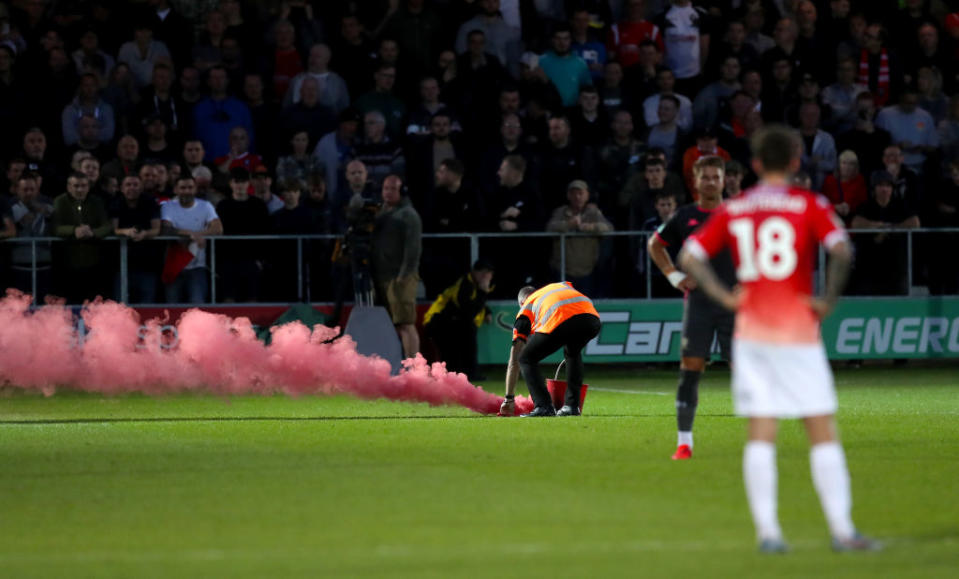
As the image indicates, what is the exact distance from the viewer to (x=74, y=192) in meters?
20.0

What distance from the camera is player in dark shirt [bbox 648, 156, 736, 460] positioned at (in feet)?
37.8

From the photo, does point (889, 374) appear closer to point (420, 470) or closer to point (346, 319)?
point (346, 319)

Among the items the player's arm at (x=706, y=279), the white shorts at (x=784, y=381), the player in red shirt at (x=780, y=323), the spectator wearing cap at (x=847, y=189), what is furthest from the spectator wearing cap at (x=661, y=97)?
the white shorts at (x=784, y=381)

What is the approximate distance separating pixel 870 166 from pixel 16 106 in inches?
491

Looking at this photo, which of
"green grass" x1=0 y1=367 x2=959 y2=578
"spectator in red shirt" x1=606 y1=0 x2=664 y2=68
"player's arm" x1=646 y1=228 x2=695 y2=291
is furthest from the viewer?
"spectator in red shirt" x1=606 y1=0 x2=664 y2=68

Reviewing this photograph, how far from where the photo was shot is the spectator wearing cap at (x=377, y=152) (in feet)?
69.2

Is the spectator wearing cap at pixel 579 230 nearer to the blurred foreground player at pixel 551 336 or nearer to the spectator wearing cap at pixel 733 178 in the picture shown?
the spectator wearing cap at pixel 733 178

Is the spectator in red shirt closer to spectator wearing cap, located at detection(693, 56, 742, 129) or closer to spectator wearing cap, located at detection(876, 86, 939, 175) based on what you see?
spectator wearing cap, located at detection(693, 56, 742, 129)

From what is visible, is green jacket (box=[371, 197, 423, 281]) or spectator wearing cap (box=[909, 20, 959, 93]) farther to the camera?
spectator wearing cap (box=[909, 20, 959, 93])

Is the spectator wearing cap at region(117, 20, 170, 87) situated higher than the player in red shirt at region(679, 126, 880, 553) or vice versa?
the spectator wearing cap at region(117, 20, 170, 87)

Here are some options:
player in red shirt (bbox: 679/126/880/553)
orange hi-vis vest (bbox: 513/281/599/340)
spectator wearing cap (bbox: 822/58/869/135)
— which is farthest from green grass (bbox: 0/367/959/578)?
spectator wearing cap (bbox: 822/58/869/135)

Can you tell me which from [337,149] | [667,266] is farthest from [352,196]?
[667,266]

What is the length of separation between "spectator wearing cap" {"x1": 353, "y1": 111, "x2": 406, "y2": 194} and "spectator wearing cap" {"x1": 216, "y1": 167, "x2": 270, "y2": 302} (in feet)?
5.04

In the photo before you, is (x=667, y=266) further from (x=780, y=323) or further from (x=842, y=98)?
(x=842, y=98)
